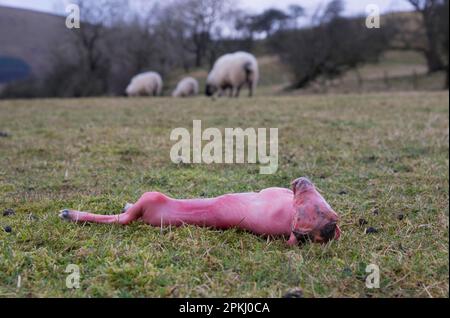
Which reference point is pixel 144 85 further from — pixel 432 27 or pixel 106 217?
pixel 106 217

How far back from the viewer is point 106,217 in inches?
120

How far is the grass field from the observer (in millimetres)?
2238

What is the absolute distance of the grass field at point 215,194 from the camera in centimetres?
224

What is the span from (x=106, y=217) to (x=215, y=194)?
1100 mm

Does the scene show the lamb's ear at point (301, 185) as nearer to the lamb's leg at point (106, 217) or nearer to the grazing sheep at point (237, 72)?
the lamb's leg at point (106, 217)

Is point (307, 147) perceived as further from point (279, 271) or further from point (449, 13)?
point (449, 13)

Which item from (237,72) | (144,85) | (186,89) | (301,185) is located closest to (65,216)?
(301,185)

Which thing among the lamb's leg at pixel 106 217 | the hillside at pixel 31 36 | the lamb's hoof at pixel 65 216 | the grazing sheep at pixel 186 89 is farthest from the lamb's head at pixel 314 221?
the hillside at pixel 31 36

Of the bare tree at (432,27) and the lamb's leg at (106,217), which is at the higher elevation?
the bare tree at (432,27)

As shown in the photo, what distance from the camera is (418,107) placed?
10234 millimetres

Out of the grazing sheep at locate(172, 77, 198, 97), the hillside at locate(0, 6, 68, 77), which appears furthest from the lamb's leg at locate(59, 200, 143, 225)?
the hillside at locate(0, 6, 68, 77)

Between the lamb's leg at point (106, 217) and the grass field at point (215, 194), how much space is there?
6 centimetres

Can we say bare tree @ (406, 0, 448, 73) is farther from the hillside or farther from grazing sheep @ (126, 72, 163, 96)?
the hillside

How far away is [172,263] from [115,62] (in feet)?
116
